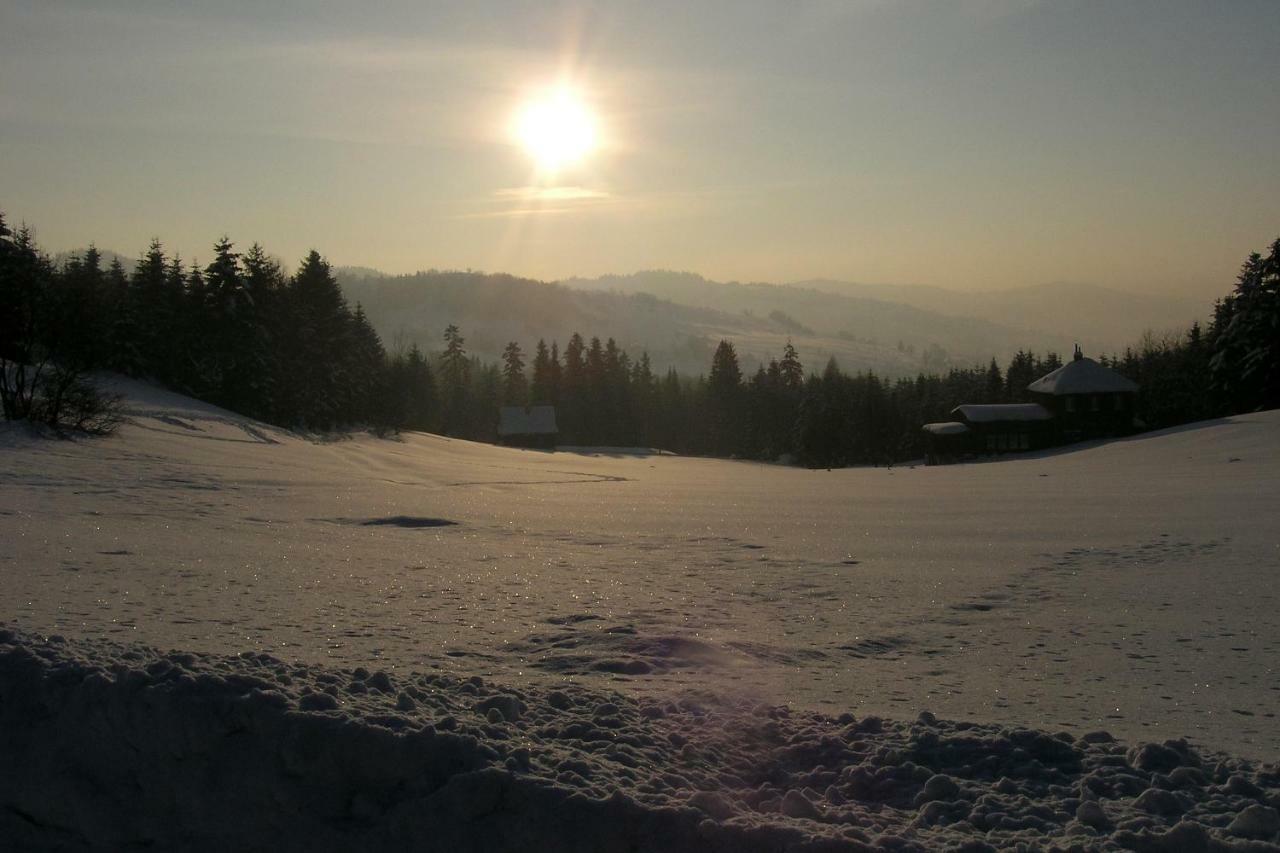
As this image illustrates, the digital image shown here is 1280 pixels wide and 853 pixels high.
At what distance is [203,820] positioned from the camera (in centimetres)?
414

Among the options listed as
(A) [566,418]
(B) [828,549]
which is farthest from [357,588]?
(A) [566,418]

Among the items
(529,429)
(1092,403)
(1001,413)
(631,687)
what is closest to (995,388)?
(1092,403)

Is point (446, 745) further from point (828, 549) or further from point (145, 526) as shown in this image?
point (145, 526)

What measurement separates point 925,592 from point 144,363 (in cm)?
5274

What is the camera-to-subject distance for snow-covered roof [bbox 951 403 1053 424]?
206 feet

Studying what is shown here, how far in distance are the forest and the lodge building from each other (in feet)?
19.7

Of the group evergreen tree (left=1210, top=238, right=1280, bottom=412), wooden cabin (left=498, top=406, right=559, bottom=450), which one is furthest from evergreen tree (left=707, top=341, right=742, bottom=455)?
evergreen tree (left=1210, top=238, right=1280, bottom=412)

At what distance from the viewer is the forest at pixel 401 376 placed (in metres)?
30.0

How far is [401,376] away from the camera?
8244 cm

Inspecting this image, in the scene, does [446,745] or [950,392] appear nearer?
[446,745]

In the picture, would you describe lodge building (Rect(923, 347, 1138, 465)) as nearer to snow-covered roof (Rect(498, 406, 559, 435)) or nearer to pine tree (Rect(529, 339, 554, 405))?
snow-covered roof (Rect(498, 406, 559, 435))

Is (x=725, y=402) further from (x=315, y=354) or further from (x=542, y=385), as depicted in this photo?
(x=315, y=354)

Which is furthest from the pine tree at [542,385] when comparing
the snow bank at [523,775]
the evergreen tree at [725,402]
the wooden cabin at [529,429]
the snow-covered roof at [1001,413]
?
the snow bank at [523,775]

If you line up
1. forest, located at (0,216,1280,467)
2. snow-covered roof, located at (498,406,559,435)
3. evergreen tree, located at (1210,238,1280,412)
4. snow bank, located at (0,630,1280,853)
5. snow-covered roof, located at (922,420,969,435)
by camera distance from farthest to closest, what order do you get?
snow-covered roof, located at (498,406,559,435)
snow-covered roof, located at (922,420,969,435)
evergreen tree, located at (1210,238,1280,412)
forest, located at (0,216,1280,467)
snow bank, located at (0,630,1280,853)
